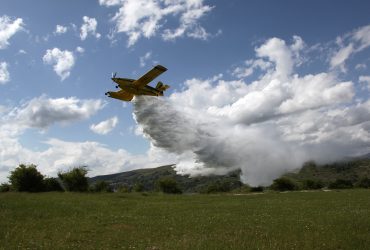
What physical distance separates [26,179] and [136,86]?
1372 inches

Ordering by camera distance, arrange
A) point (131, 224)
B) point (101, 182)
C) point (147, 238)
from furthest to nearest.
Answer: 1. point (101, 182)
2. point (131, 224)
3. point (147, 238)

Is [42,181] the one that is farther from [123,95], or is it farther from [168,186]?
[168,186]

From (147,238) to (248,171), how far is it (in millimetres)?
84413

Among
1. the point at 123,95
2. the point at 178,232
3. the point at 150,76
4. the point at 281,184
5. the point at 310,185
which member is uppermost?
the point at 150,76

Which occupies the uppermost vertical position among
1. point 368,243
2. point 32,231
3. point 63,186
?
point 63,186

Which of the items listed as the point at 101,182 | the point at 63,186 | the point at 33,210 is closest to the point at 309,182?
the point at 101,182

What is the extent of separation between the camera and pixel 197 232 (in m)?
20.8

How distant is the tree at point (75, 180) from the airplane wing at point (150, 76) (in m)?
35.7

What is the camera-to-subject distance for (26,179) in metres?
72.6

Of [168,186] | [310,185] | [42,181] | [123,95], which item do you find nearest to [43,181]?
[42,181]

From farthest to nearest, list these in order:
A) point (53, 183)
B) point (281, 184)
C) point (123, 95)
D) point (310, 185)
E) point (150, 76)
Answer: point (310, 185)
point (281, 184)
point (53, 183)
point (123, 95)
point (150, 76)

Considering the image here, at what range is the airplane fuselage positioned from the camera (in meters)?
51.7

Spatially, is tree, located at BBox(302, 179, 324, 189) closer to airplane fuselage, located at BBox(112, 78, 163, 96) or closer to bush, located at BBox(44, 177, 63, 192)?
bush, located at BBox(44, 177, 63, 192)

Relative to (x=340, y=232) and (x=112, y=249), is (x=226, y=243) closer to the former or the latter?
(x=112, y=249)
